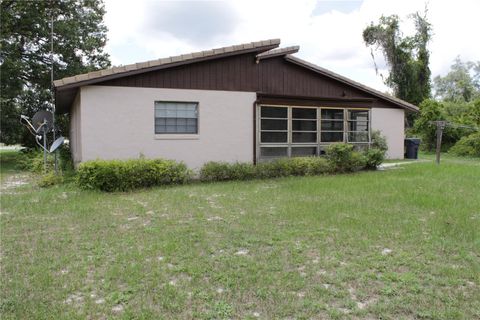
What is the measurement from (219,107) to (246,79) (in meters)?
1.24

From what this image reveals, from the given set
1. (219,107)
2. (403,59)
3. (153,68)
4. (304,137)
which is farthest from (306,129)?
(403,59)

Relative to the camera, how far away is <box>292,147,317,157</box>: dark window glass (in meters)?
12.5

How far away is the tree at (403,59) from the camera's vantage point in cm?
2575

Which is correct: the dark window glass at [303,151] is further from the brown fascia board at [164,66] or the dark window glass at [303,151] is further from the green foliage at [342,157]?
the brown fascia board at [164,66]

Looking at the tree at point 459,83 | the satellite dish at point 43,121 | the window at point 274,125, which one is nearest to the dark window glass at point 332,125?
the window at point 274,125

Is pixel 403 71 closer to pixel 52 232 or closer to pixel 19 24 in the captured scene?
pixel 19 24

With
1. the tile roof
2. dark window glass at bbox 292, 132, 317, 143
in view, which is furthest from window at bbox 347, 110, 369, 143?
the tile roof

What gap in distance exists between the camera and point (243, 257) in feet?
13.5

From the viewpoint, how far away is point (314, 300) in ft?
10.3

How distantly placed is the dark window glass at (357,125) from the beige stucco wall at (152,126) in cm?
406

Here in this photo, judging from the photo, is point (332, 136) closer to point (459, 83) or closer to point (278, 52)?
point (278, 52)

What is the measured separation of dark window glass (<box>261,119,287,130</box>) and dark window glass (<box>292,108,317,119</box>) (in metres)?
0.46

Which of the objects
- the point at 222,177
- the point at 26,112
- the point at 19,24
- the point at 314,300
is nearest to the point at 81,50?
the point at 19,24

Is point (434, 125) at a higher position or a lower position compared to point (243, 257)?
higher
